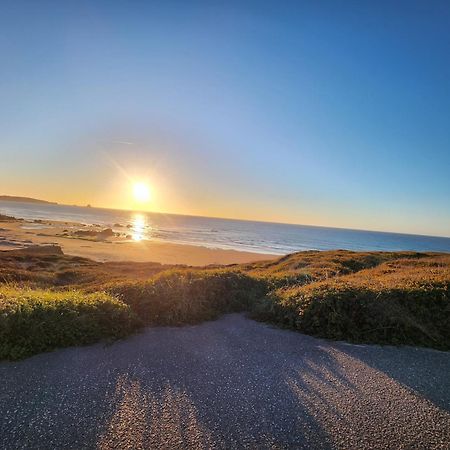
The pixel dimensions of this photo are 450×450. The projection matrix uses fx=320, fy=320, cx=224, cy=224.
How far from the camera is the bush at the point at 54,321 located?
264 inches

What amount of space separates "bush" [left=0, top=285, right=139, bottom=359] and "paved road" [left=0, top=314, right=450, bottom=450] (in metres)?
0.35

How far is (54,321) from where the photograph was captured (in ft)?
23.7

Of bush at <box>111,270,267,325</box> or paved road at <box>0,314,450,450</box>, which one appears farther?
bush at <box>111,270,267,325</box>

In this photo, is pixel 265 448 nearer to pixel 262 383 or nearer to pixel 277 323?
pixel 262 383

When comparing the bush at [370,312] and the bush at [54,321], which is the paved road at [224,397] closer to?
the bush at [54,321]

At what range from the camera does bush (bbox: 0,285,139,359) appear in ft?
22.0

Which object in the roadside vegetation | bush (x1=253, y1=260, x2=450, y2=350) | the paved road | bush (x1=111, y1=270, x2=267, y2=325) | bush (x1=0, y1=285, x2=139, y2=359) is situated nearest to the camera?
the paved road

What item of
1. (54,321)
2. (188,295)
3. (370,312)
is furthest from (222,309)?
(54,321)

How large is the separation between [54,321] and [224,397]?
430 centimetres

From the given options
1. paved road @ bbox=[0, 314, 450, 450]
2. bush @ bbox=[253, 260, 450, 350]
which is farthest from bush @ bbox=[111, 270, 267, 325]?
paved road @ bbox=[0, 314, 450, 450]

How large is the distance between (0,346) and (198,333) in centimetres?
432

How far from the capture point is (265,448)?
433 cm

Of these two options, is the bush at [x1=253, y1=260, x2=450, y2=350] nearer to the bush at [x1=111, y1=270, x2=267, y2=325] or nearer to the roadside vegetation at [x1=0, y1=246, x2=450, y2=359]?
the roadside vegetation at [x1=0, y1=246, x2=450, y2=359]

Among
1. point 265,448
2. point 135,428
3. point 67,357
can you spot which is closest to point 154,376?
point 135,428
